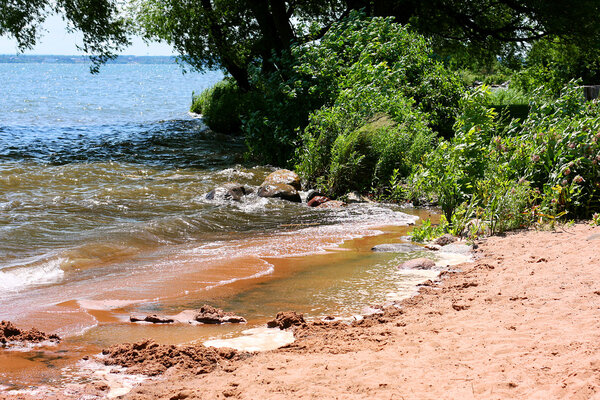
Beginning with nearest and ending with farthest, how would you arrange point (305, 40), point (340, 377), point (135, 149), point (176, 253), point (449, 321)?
point (340, 377)
point (449, 321)
point (176, 253)
point (305, 40)
point (135, 149)

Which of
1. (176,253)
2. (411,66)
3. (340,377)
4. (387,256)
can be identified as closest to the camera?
(340,377)

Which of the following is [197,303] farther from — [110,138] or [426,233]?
[110,138]

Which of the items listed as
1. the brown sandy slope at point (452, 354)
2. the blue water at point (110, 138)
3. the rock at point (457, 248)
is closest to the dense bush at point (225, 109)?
the blue water at point (110, 138)

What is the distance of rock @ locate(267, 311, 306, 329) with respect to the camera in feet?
16.3

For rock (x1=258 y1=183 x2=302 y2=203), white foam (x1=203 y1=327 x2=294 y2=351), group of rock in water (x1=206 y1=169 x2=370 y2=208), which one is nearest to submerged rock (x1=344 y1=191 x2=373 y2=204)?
group of rock in water (x1=206 y1=169 x2=370 y2=208)

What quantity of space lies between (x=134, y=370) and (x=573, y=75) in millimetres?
23879

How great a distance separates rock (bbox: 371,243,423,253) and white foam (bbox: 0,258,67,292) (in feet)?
13.2

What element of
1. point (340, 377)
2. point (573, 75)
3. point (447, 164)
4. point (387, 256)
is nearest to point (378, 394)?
point (340, 377)

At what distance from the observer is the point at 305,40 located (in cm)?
1908

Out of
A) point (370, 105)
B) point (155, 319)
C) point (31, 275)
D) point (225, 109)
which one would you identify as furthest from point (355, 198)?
point (225, 109)

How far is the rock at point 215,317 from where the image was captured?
204 inches

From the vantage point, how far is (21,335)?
470 centimetres

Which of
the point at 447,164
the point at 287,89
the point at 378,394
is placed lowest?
the point at 378,394

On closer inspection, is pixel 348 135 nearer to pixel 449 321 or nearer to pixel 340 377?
pixel 449 321
